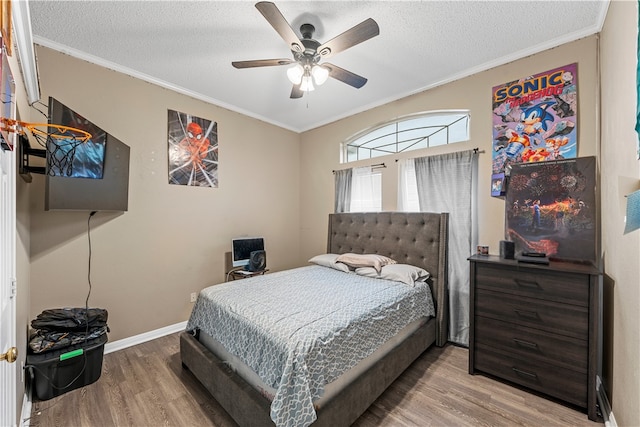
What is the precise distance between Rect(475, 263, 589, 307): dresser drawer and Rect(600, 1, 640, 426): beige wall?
7.6 inches

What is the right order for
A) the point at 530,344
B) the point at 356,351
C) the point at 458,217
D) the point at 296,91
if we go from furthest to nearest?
1. the point at 458,217
2. the point at 296,91
3. the point at 530,344
4. the point at 356,351

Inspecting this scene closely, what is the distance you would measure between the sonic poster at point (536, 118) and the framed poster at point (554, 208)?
0.13 meters

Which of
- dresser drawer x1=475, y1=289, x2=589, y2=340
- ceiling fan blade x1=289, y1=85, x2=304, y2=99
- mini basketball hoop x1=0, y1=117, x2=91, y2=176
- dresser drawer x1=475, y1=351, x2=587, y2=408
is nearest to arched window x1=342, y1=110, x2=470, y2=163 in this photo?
ceiling fan blade x1=289, y1=85, x2=304, y2=99

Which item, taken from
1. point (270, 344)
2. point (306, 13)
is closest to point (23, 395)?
point (270, 344)

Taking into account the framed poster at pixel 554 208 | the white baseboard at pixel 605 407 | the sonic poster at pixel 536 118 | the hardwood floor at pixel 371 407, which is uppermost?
the sonic poster at pixel 536 118

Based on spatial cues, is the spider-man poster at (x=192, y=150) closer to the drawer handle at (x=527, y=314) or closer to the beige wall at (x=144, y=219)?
the beige wall at (x=144, y=219)

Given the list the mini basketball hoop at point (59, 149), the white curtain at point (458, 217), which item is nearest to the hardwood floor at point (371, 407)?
the white curtain at point (458, 217)

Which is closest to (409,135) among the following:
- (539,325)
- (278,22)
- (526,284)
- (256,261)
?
(526,284)

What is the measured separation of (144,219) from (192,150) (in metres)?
1.02

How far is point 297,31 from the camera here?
7.57 ft

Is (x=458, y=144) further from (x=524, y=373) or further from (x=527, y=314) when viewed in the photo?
(x=524, y=373)

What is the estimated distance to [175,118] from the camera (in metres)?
3.29

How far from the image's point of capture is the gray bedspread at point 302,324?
4.77 ft

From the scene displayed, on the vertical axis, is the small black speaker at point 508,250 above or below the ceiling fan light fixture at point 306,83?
below
